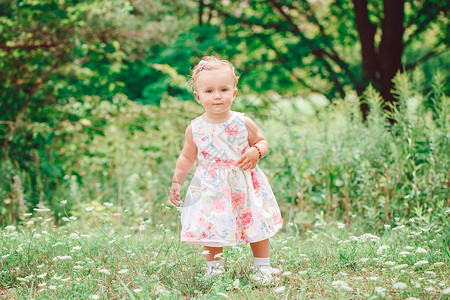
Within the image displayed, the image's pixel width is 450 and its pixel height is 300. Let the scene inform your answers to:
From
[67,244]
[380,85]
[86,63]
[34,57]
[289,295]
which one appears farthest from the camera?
[380,85]

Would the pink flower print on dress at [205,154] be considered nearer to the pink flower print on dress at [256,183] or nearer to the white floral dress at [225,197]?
the white floral dress at [225,197]

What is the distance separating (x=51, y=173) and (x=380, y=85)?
4824 millimetres

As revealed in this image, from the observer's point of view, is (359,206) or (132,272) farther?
(359,206)

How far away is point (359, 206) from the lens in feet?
12.9

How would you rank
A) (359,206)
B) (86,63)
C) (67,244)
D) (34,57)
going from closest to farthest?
(67,244), (359,206), (34,57), (86,63)

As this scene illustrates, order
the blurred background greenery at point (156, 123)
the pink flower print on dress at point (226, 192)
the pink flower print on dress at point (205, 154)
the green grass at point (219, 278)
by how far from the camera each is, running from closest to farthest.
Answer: the green grass at point (219, 278)
the pink flower print on dress at point (226, 192)
the pink flower print on dress at point (205, 154)
the blurred background greenery at point (156, 123)

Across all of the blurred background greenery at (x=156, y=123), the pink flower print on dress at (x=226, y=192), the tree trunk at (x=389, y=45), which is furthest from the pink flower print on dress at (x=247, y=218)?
the tree trunk at (x=389, y=45)

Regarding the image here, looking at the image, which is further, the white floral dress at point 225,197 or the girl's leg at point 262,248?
the girl's leg at point 262,248

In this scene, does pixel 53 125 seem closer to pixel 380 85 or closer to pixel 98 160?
pixel 98 160

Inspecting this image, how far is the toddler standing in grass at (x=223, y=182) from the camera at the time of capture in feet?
8.45

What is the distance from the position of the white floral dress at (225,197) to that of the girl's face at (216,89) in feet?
0.45

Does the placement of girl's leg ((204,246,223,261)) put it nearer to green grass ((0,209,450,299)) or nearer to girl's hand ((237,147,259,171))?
green grass ((0,209,450,299))

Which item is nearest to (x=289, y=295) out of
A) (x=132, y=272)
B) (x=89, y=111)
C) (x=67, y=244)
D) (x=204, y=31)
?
(x=132, y=272)

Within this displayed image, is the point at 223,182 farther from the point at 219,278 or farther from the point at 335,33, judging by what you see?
the point at 335,33
